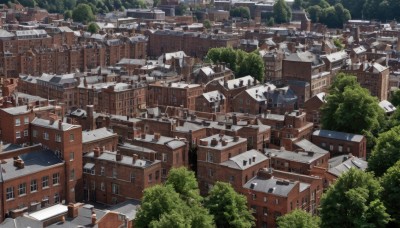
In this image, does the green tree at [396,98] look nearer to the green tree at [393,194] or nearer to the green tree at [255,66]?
the green tree at [255,66]

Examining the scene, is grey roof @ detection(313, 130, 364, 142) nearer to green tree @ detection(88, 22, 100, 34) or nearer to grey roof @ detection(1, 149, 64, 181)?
grey roof @ detection(1, 149, 64, 181)

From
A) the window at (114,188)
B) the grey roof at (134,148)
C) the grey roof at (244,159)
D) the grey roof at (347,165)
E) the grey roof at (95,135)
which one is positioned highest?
the grey roof at (95,135)

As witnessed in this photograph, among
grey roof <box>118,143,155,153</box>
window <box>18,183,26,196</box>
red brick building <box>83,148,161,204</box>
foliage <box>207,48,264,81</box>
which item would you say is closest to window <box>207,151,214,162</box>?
grey roof <box>118,143,155,153</box>

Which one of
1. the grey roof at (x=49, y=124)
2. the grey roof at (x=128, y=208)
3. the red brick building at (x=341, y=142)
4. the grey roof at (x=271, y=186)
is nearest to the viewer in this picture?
the grey roof at (x=128, y=208)

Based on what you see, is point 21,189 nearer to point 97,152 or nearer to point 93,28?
point 97,152

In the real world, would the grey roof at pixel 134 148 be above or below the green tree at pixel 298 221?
above

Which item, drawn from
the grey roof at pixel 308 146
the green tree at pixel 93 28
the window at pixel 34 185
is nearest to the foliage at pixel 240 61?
the grey roof at pixel 308 146

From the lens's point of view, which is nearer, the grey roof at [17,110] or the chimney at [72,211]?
the chimney at [72,211]

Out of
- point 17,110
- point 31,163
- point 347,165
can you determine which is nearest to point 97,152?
point 31,163
